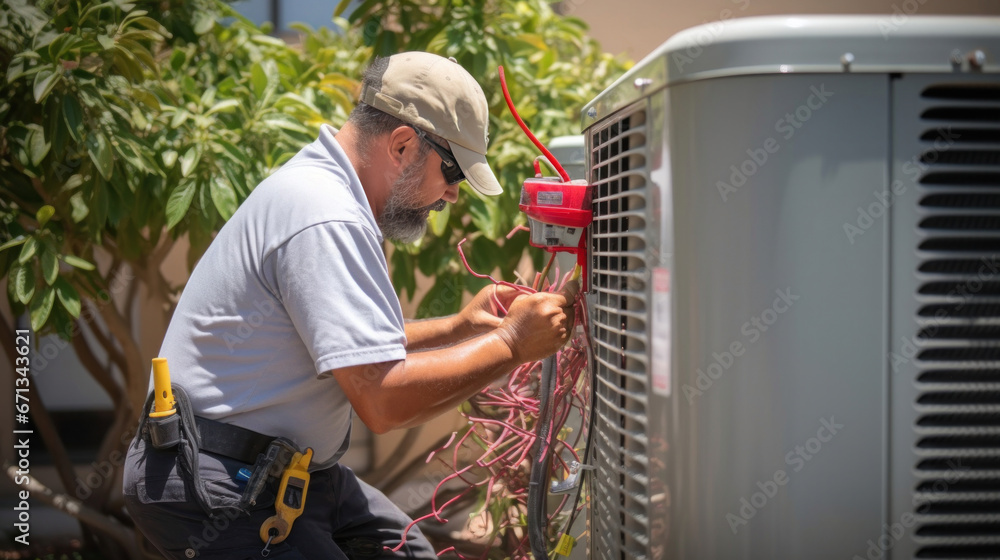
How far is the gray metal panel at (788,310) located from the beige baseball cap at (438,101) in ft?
1.88

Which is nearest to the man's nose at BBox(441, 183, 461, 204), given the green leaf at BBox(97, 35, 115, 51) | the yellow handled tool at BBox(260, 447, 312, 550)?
the yellow handled tool at BBox(260, 447, 312, 550)

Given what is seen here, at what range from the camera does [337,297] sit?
1220 mm

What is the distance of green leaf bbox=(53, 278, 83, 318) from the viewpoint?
2.20 metres

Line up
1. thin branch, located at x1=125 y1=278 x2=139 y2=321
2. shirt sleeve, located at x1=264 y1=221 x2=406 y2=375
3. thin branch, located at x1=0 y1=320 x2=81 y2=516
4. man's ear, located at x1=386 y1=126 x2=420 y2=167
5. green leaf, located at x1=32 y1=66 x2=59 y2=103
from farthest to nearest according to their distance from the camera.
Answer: thin branch, located at x1=125 y1=278 x2=139 y2=321 → thin branch, located at x1=0 y1=320 x2=81 y2=516 → green leaf, located at x1=32 y1=66 x2=59 y2=103 → man's ear, located at x1=386 y1=126 x2=420 y2=167 → shirt sleeve, located at x1=264 y1=221 x2=406 y2=375

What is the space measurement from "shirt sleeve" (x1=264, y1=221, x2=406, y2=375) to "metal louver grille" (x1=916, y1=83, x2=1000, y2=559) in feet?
2.45

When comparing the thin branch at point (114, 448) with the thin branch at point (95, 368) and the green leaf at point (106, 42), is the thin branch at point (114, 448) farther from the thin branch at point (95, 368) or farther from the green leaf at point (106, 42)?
the green leaf at point (106, 42)

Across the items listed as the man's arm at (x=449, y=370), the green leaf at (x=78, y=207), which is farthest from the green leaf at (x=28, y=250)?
the man's arm at (x=449, y=370)

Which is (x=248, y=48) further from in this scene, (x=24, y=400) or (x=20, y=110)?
(x=24, y=400)

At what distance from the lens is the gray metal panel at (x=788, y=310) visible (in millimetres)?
930

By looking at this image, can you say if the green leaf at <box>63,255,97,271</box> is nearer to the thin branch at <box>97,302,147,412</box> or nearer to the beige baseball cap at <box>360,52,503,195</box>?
the thin branch at <box>97,302,147,412</box>

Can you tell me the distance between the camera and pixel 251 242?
1.32 metres

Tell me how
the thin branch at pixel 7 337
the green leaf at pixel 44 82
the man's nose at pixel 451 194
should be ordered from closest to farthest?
the man's nose at pixel 451 194 → the green leaf at pixel 44 82 → the thin branch at pixel 7 337

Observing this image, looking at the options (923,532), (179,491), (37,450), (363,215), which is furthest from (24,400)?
(923,532)

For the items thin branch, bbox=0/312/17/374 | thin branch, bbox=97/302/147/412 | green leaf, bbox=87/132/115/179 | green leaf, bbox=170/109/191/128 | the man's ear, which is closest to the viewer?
the man's ear
